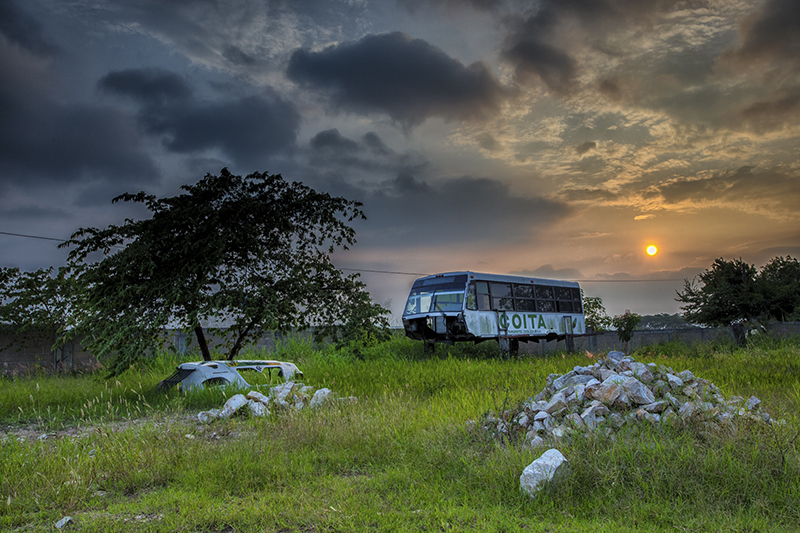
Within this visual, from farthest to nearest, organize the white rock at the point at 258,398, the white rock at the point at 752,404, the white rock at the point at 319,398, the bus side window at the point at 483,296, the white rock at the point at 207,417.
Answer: the bus side window at the point at 483,296 → the white rock at the point at 258,398 → the white rock at the point at 319,398 → the white rock at the point at 207,417 → the white rock at the point at 752,404

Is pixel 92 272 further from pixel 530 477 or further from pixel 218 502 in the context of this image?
pixel 530 477

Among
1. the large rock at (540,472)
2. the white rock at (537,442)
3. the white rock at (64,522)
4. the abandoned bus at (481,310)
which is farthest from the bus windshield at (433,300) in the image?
the white rock at (64,522)

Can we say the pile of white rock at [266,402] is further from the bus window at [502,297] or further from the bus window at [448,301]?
the bus window at [502,297]

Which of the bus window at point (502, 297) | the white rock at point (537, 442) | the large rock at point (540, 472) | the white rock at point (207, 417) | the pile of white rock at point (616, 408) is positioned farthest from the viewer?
the bus window at point (502, 297)

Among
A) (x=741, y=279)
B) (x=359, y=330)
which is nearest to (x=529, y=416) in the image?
(x=359, y=330)

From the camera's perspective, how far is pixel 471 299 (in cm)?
1794

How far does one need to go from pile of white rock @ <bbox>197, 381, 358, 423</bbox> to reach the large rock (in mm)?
4049

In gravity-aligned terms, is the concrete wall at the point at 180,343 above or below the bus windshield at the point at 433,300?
below

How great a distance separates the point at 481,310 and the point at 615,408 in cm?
1242

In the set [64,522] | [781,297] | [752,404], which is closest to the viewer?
[64,522]

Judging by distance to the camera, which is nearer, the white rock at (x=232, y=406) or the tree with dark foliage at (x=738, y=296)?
the white rock at (x=232, y=406)

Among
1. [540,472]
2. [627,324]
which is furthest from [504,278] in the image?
[540,472]

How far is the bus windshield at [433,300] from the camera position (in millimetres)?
17913

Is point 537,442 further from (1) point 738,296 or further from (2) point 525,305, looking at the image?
(1) point 738,296
